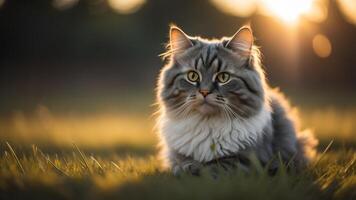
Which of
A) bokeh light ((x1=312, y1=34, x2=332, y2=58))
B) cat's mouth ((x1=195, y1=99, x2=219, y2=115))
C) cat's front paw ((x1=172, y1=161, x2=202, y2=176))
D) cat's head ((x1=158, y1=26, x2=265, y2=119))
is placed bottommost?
cat's front paw ((x1=172, y1=161, x2=202, y2=176))

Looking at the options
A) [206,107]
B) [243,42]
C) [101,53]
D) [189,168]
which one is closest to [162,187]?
[189,168]

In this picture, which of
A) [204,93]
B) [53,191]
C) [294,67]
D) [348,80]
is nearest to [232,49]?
[204,93]

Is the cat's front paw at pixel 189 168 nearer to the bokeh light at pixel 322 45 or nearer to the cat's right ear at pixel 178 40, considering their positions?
the cat's right ear at pixel 178 40

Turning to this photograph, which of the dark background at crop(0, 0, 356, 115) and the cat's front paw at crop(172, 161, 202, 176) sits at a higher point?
the dark background at crop(0, 0, 356, 115)

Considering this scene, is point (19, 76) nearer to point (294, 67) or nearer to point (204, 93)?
point (294, 67)

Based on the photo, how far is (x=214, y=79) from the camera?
4289 mm

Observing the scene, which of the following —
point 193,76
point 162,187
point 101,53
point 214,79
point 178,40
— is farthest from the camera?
point 101,53

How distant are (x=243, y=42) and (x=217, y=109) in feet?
2.32

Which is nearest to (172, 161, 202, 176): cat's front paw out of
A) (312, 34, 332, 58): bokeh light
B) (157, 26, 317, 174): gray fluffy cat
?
(157, 26, 317, 174): gray fluffy cat

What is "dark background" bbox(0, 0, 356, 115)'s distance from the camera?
16266 mm

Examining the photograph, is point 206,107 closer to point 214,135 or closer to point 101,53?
point 214,135

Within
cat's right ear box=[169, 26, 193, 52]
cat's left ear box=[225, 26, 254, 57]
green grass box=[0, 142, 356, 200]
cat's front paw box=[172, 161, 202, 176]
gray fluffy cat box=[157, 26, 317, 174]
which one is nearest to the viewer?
green grass box=[0, 142, 356, 200]

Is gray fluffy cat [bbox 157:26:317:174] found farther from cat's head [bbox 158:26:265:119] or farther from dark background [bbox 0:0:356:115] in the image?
dark background [bbox 0:0:356:115]

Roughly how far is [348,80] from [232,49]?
10.4 m
